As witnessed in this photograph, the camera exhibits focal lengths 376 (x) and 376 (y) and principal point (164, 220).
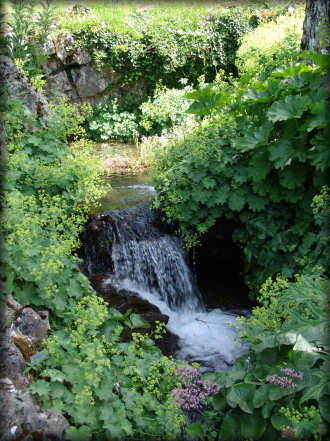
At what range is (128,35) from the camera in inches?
452

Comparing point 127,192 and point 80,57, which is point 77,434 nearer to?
point 127,192

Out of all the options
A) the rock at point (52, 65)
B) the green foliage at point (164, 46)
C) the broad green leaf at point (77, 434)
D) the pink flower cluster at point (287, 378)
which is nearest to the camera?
the broad green leaf at point (77, 434)

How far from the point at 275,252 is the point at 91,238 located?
2.58 meters

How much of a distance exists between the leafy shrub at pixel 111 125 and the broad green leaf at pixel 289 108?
23.6 feet

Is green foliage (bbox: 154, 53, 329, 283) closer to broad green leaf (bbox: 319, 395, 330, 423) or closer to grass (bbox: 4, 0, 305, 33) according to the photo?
broad green leaf (bbox: 319, 395, 330, 423)

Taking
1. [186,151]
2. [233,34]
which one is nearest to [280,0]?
[233,34]

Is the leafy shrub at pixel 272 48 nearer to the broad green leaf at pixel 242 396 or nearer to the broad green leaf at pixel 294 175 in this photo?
the broad green leaf at pixel 294 175

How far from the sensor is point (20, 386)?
2.11 meters

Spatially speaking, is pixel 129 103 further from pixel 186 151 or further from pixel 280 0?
pixel 186 151

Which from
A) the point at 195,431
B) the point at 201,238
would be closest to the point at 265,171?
the point at 201,238

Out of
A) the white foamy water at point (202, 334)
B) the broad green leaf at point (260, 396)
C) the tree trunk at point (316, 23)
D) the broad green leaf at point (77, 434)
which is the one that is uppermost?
the tree trunk at point (316, 23)

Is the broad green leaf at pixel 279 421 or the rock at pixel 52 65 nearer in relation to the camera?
the broad green leaf at pixel 279 421

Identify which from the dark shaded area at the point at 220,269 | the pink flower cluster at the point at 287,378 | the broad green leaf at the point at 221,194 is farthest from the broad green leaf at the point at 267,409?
the dark shaded area at the point at 220,269

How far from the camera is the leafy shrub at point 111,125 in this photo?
11.0m
